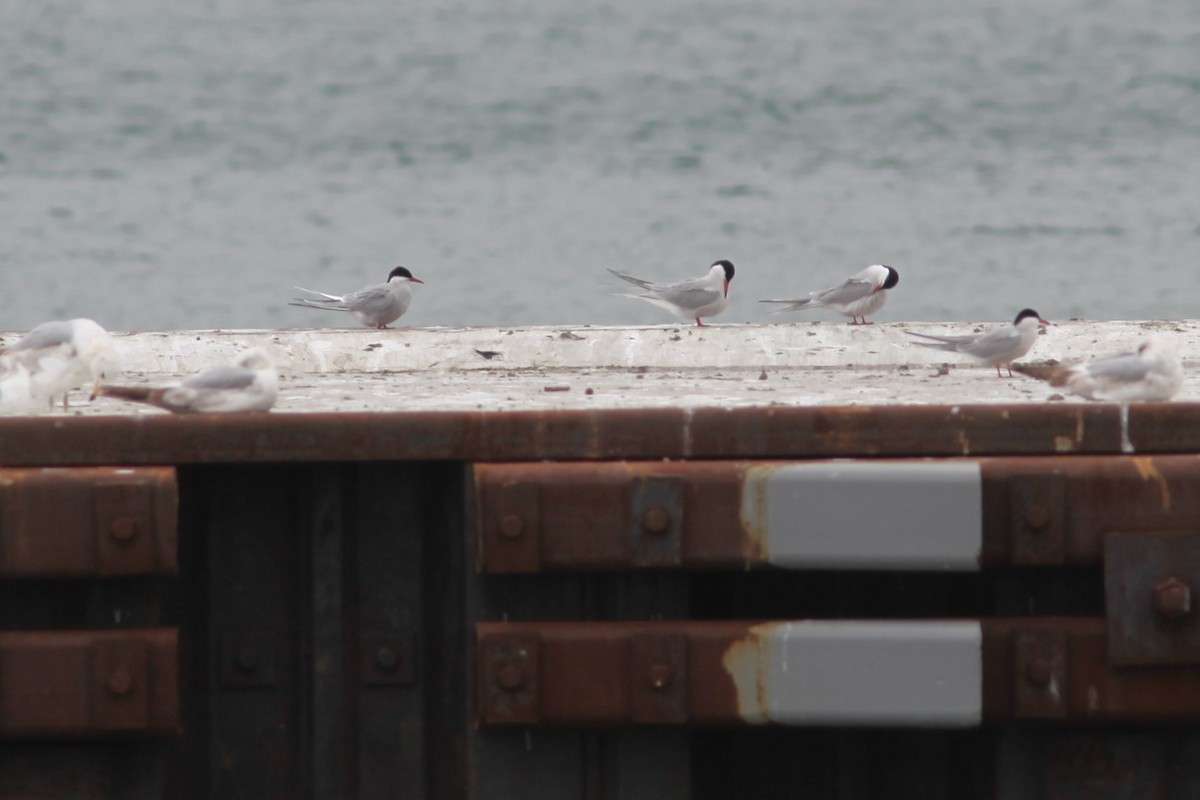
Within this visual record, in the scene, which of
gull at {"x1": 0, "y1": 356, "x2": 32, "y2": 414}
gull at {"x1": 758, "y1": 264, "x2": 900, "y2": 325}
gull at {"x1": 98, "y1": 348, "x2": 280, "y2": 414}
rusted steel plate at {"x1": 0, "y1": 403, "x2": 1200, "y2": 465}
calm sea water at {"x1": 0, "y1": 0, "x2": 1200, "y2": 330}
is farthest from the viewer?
calm sea water at {"x1": 0, "y1": 0, "x2": 1200, "y2": 330}

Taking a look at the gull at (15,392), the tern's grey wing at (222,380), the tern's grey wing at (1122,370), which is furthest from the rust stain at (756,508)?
the gull at (15,392)

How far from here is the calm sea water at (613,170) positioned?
3541 cm

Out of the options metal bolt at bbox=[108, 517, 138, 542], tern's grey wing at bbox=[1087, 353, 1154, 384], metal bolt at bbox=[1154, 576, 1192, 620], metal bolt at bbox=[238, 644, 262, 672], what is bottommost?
metal bolt at bbox=[238, 644, 262, 672]

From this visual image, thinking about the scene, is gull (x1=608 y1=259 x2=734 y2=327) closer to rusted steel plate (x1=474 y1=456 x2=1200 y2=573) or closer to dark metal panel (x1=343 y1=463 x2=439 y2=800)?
dark metal panel (x1=343 y1=463 x2=439 y2=800)

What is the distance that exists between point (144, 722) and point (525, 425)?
1270 millimetres

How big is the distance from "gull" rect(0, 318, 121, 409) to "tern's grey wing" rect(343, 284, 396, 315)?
20.1 ft

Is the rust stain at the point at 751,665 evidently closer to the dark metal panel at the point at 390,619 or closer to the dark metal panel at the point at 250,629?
the dark metal panel at the point at 390,619

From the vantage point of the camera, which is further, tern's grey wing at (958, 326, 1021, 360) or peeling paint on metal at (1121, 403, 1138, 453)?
tern's grey wing at (958, 326, 1021, 360)

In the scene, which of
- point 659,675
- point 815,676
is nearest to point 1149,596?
point 815,676

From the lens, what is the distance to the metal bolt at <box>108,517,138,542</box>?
4566 millimetres

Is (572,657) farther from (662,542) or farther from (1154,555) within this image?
(1154,555)

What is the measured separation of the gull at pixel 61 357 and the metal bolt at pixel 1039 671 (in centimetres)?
320

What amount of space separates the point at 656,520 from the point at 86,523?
1480 mm

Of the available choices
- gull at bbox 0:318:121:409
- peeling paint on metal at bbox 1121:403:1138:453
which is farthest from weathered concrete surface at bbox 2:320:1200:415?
peeling paint on metal at bbox 1121:403:1138:453
